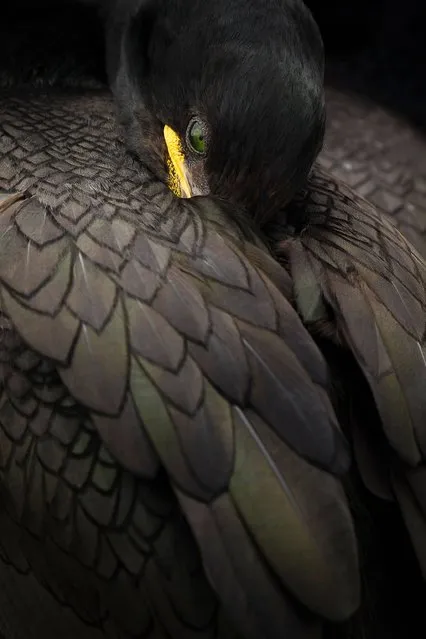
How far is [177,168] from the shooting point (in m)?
1.48

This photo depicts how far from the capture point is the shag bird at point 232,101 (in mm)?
1305

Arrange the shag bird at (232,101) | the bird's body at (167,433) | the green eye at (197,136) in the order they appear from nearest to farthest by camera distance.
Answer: the bird's body at (167,433) → the shag bird at (232,101) → the green eye at (197,136)

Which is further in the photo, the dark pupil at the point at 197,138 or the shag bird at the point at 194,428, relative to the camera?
the dark pupil at the point at 197,138

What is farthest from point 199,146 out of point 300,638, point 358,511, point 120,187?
point 300,638

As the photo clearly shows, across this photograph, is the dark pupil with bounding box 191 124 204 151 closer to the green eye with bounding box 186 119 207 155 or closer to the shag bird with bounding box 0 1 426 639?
the green eye with bounding box 186 119 207 155

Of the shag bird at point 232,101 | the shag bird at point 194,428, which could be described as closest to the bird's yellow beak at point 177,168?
the shag bird at point 232,101

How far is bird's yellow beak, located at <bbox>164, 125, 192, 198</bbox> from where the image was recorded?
1.47 meters

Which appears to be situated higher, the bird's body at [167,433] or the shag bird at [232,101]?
the shag bird at [232,101]

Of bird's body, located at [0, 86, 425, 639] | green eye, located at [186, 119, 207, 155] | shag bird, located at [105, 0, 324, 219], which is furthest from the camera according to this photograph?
green eye, located at [186, 119, 207, 155]

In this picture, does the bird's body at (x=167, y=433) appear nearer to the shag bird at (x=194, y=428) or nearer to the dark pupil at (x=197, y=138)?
the shag bird at (x=194, y=428)

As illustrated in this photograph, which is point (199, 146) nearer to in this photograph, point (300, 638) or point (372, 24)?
point (300, 638)

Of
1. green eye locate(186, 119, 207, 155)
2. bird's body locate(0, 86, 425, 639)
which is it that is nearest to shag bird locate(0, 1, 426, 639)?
bird's body locate(0, 86, 425, 639)

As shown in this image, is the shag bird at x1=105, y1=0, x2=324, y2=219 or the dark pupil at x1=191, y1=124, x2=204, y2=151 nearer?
the shag bird at x1=105, y1=0, x2=324, y2=219

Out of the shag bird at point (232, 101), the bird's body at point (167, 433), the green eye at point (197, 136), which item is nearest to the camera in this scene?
the bird's body at point (167, 433)
